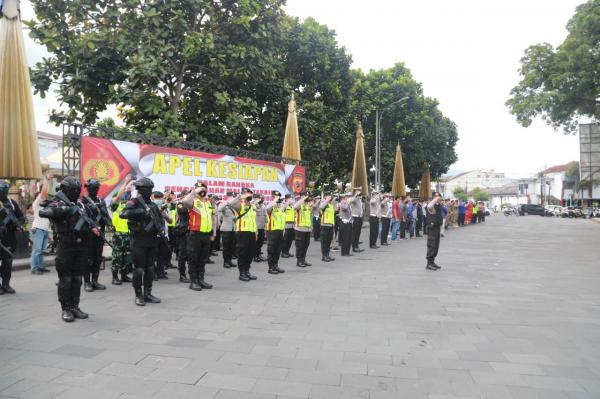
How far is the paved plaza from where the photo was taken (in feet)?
11.5

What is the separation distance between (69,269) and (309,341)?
3.10m

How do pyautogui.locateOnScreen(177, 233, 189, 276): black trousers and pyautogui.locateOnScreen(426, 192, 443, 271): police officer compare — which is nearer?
pyautogui.locateOnScreen(177, 233, 189, 276): black trousers

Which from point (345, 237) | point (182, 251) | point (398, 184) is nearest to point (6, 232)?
point (182, 251)

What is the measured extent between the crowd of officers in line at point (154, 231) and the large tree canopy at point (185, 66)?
4.30 meters

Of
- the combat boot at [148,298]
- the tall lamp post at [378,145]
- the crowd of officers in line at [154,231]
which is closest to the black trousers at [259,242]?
the crowd of officers in line at [154,231]

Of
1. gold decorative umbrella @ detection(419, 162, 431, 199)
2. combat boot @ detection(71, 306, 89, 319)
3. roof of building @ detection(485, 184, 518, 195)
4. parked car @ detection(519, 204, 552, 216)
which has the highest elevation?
roof of building @ detection(485, 184, 518, 195)

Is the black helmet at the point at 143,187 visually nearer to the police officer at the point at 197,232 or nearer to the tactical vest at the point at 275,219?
the police officer at the point at 197,232

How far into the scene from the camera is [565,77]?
66.7ft

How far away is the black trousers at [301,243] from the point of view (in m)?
10.4

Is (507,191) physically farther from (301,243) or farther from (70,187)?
(70,187)

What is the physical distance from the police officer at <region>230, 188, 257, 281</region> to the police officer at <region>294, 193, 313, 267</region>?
218 centimetres

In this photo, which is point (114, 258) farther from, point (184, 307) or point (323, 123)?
point (323, 123)

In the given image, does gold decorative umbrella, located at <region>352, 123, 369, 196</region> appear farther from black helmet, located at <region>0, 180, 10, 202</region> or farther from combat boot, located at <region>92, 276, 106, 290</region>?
black helmet, located at <region>0, 180, 10, 202</region>

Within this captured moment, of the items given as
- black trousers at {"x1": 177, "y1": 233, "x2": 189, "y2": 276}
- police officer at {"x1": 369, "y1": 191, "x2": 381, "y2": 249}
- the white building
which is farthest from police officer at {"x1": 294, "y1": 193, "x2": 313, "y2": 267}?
the white building
